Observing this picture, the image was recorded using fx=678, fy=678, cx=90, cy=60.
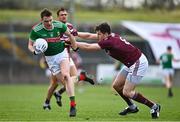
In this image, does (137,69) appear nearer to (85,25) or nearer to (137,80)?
(137,80)

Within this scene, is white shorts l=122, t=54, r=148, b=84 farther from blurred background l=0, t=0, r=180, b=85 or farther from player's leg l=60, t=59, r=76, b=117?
blurred background l=0, t=0, r=180, b=85

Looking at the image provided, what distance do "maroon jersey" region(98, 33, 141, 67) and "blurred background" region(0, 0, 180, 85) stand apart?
2301 cm

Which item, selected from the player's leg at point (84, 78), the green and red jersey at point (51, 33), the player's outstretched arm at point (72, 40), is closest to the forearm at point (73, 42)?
the player's outstretched arm at point (72, 40)

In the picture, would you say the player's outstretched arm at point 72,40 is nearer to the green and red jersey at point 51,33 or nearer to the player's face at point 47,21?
the green and red jersey at point 51,33

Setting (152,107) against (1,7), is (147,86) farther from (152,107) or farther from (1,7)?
(152,107)

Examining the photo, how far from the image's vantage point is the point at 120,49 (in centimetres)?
1574

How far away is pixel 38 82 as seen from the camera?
4234 centimetres

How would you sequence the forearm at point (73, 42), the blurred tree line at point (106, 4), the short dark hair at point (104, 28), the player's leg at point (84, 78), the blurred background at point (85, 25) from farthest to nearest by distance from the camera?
the blurred tree line at point (106, 4)
the blurred background at point (85, 25)
the player's leg at point (84, 78)
the forearm at point (73, 42)
the short dark hair at point (104, 28)

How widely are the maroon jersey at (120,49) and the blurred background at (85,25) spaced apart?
75.5ft

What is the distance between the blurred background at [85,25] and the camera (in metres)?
41.5

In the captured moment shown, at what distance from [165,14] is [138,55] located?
35.3 metres

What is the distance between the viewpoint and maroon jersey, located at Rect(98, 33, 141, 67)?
50.9 ft

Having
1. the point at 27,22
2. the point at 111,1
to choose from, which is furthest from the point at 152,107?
the point at 111,1

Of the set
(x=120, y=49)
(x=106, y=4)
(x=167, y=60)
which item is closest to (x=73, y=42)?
(x=120, y=49)
